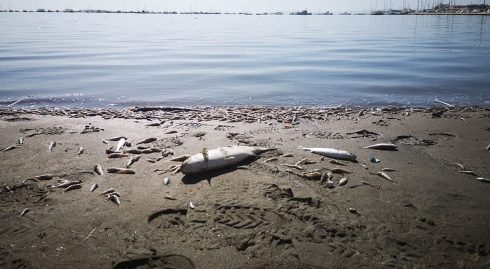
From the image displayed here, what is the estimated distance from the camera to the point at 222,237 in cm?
462

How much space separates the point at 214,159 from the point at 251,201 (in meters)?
1.44

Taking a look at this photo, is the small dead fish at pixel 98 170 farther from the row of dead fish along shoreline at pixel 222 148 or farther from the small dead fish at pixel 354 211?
the small dead fish at pixel 354 211

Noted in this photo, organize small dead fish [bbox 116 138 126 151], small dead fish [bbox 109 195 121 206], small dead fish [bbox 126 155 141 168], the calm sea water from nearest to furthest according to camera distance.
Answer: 1. small dead fish [bbox 109 195 121 206]
2. small dead fish [bbox 126 155 141 168]
3. small dead fish [bbox 116 138 126 151]
4. the calm sea water

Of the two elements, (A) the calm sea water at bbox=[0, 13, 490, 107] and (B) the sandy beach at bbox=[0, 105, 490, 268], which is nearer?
(B) the sandy beach at bbox=[0, 105, 490, 268]

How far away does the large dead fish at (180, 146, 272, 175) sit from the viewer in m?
6.40

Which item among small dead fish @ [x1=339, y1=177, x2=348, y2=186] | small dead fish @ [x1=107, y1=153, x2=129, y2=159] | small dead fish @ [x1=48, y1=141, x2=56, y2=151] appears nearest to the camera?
small dead fish @ [x1=339, y1=177, x2=348, y2=186]

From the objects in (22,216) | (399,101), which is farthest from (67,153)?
(399,101)

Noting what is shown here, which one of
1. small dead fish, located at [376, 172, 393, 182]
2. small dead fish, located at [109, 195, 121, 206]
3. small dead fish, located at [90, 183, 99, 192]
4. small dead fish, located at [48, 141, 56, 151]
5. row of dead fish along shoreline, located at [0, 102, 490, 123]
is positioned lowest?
small dead fish, located at [109, 195, 121, 206]

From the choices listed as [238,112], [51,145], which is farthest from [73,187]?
[238,112]

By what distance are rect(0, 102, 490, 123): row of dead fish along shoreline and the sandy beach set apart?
55.1 inches

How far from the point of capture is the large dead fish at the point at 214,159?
640 centimetres

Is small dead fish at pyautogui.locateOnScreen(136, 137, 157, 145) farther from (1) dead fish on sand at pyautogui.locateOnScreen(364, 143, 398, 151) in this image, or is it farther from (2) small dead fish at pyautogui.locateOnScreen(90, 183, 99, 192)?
(1) dead fish on sand at pyautogui.locateOnScreen(364, 143, 398, 151)

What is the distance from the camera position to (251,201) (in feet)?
18.1

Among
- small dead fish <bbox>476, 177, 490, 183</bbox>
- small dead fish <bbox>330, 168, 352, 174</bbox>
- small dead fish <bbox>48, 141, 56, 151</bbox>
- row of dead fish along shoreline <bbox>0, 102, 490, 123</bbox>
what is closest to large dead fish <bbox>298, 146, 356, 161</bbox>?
small dead fish <bbox>330, 168, 352, 174</bbox>
